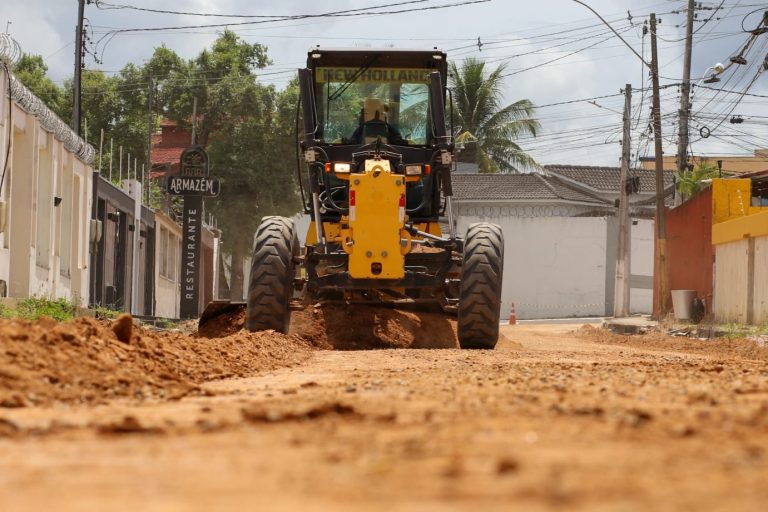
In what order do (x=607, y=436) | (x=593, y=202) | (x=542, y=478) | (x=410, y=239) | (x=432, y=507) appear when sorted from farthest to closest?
(x=593, y=202) → (x=410, y=239) → (x=607, y=436) → (x=542, y=478) → (x=432, y=507)

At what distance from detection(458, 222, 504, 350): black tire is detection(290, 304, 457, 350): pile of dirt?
1.25m

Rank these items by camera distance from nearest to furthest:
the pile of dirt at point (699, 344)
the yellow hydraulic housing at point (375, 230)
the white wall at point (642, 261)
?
the yellow hydraulic housing at point (375, 230)
the pile of dirt at point (699, 344)
the white wall at point (642, 261)

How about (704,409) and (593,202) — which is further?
(593,202)

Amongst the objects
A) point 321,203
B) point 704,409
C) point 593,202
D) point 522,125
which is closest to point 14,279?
point 321,203

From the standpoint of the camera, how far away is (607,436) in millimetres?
4668

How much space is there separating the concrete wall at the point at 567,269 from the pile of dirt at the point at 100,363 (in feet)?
130

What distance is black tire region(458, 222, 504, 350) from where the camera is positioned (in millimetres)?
13656

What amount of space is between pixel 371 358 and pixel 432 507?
353 inches

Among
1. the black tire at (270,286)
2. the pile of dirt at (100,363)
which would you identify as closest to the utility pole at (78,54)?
the black tire at (270,286)

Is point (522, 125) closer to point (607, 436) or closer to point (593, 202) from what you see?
point (593, 202)

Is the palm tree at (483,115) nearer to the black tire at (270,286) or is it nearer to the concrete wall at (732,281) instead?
the concrete wall at (732,281)

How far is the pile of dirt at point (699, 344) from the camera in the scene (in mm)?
19078

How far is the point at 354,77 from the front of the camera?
613 inches

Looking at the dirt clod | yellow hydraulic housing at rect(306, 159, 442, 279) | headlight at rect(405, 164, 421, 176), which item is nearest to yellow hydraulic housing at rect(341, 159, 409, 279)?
yellow hydraulic housing at rect(306, 159, 442, 279)
